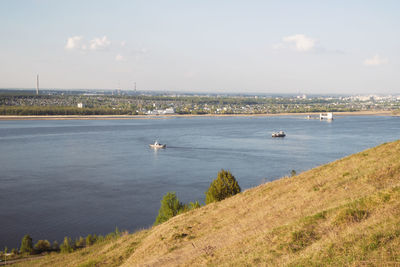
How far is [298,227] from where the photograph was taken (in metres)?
5.14

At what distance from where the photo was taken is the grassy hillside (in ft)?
13.5

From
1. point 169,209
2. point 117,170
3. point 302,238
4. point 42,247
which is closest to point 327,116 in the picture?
point 117,170

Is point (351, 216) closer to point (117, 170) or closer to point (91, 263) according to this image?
point (91, 263)

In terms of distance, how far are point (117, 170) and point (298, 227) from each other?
73.2 feet

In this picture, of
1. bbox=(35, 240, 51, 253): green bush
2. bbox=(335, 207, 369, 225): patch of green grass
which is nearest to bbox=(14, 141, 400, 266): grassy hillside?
bbox=(335, 207, 369, 225): patch of green grass

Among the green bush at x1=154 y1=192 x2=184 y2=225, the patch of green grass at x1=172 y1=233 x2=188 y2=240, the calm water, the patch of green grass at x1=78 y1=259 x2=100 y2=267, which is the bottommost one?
the calm water

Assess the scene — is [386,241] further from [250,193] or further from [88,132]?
[88,132]

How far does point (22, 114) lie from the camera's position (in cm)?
7081

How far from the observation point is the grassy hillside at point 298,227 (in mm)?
4125

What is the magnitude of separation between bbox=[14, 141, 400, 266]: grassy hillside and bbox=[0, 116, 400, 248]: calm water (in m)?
7.28

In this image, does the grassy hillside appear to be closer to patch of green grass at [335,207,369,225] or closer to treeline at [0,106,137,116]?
patch of green grass at [335,207,369,225]

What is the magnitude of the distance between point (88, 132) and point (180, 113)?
3997cm

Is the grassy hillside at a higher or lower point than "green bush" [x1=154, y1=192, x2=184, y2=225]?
higher

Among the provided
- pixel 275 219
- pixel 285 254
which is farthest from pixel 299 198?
pixel 285 254
